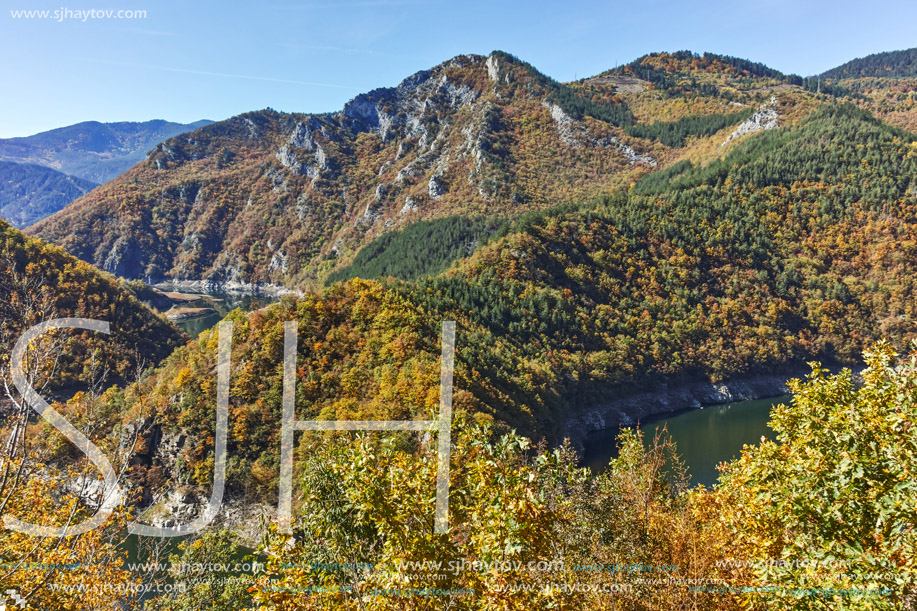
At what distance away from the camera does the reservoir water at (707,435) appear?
189ft

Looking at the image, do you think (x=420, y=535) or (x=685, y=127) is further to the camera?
(x=685, y=127)

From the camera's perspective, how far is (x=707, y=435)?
221 ft

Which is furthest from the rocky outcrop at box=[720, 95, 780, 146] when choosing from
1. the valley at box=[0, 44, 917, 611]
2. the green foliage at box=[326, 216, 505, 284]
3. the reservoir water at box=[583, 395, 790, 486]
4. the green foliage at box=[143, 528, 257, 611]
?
the green foliage at box=[143, 528, 257, 611]

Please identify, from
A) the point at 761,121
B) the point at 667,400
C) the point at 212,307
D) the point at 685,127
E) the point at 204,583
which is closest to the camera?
the point at 204,583

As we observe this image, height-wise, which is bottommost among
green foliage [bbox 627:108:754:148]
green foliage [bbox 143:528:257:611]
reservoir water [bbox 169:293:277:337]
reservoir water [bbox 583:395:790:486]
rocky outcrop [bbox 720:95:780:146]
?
reservoir water [bbox 583:395:790:486]

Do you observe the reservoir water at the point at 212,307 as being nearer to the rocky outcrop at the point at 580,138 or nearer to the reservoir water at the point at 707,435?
the reservoir water at the point at 707,435

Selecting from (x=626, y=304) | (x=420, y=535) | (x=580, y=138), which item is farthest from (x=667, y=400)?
(x=580, y=138)

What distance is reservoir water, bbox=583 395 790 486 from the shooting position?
57.5 metres

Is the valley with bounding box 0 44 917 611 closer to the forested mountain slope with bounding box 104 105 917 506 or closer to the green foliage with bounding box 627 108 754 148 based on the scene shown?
the forested mountain slope with bounding box 104 105 917 506

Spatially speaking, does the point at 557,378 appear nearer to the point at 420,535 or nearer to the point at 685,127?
the point at 420,535

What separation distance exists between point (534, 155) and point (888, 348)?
615ft

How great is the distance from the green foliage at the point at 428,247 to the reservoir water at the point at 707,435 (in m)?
70.6

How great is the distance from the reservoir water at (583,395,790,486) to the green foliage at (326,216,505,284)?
70.6 meters

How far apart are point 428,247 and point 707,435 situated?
93.3m
